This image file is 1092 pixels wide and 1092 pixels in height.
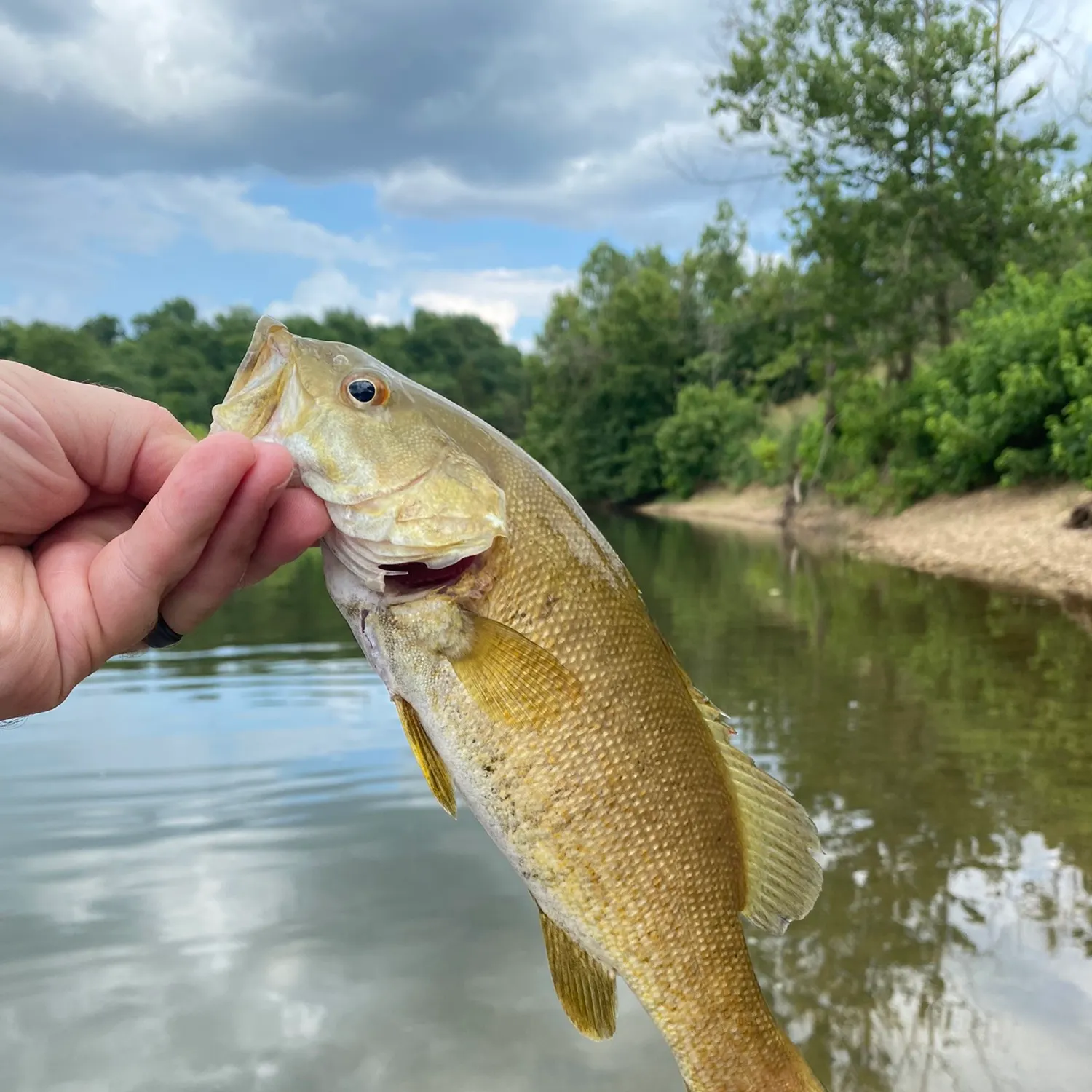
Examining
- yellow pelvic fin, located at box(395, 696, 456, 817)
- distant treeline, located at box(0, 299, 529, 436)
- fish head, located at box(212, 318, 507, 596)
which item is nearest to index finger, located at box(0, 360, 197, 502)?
fish head, located at box(212, 318, 507, 596)

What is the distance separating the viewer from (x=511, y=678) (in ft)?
6.59

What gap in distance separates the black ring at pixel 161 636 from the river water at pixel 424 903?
2490mm

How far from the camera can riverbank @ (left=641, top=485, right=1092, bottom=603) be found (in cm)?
1540

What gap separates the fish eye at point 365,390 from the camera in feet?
7.05

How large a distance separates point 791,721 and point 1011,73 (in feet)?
81.6

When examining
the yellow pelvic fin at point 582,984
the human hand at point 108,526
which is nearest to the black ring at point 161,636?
the human hand at point 108,526

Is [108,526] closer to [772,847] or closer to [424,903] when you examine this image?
[772,847]

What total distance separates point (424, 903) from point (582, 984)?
3210mm

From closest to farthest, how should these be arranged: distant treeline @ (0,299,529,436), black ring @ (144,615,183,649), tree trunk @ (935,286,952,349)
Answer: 1. black ring @ (144,615,183,649)
2. tree trunk @ (935,286,952,349)
3. distant treeline @ (0,299,529,436)

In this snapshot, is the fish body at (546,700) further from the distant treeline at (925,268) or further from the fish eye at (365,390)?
the distant treeline at (925,268)

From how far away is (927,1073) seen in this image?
12.1ft

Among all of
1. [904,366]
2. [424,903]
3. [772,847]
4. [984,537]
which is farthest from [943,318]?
[772,847]

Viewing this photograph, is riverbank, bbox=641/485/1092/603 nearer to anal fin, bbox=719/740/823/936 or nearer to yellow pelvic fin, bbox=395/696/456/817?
anal fin, bbox=719/740/823/936

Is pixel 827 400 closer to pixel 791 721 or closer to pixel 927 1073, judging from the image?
pixel 791 721
